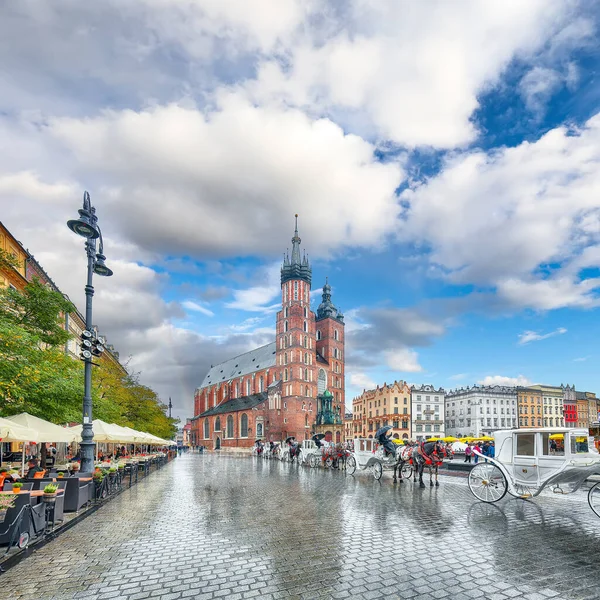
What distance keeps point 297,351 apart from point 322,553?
71.8 meters

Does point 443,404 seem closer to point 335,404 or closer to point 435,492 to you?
point 335,404

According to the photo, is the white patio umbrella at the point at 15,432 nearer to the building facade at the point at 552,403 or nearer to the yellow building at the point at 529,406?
the yellow building at the point at 529,406

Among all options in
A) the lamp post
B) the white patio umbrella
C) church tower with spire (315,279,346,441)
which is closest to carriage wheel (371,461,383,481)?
the lamp post

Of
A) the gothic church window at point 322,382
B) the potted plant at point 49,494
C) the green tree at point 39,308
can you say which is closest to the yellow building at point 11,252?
the green tree at point 39,308

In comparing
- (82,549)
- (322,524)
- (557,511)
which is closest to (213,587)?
(82,549)

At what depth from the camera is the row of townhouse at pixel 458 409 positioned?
332 ft

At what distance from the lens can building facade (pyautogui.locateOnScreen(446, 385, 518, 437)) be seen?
10412cm

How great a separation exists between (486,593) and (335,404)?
81.2 m

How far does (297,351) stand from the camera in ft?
260

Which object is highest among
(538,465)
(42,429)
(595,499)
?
(42,429)

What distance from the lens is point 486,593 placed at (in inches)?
226

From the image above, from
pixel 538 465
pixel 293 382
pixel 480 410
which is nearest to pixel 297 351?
pixel 293 382

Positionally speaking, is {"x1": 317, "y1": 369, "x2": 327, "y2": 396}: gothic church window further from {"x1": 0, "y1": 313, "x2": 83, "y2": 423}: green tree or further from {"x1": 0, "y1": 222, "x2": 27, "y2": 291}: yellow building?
{"x1": 0, "y1": 313, "x2": 83, "y2": 423}: green tree

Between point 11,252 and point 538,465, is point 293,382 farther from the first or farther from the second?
point 538,465
